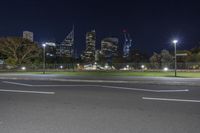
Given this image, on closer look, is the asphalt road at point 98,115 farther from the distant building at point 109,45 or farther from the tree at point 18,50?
the distant building at point 109,45

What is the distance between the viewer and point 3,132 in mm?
5023

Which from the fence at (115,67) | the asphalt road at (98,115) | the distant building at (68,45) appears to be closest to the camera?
the asphalt road at (98,115)

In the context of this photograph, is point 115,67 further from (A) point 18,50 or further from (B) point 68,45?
(B) point 68,45

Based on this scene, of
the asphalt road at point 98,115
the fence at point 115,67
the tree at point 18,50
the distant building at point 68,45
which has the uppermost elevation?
the distant building at point 68,45

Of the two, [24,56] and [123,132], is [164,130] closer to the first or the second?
[123,132]

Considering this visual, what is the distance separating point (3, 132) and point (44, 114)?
1.61 meters

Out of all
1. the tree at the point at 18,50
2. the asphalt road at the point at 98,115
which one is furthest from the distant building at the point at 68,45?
the asphalt road at the point at 98,115

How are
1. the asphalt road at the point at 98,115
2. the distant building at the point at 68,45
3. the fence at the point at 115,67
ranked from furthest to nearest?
the distant building at the point at 68,45
the fence at the point at 115,67
the asphalt road at the point at 98,115

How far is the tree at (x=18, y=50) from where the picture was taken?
57.2 m

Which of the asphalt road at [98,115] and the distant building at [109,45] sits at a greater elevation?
the distant building at [109,45]

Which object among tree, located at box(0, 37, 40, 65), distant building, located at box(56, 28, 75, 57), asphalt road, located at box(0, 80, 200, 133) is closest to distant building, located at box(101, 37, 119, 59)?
distant building, located at box(56, 28, 75, 57)

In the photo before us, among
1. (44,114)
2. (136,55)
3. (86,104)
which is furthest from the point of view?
(136,55)

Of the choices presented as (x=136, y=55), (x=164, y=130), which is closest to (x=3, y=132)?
(x=164, y=130)

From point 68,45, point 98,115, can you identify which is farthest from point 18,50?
point 68,45
